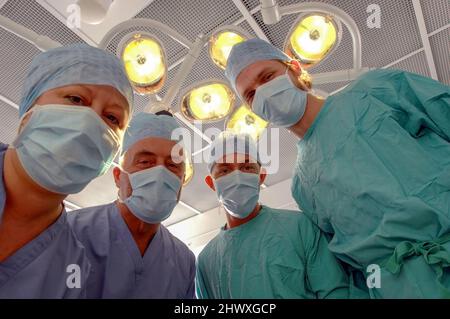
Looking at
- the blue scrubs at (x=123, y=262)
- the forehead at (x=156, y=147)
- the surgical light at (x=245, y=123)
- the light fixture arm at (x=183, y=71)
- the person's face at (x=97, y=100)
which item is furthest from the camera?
the surgical light at (x=245, y=123)

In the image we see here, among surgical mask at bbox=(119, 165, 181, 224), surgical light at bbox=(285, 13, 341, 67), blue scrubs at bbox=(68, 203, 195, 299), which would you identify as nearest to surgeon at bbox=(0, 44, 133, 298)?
blue scrubs at bbox=(68, 203, 195, 299)

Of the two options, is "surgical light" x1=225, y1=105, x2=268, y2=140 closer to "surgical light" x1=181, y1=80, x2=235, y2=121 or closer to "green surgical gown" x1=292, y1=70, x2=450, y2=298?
"surgical light" x1=181, y1=80, x2=235, y2=121

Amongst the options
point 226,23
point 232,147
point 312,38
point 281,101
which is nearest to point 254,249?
point 232,147

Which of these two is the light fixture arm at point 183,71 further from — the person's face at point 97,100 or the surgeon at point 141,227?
the person's face at point 97,100

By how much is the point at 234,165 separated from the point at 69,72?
89cm

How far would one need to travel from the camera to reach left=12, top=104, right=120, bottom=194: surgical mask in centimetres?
88

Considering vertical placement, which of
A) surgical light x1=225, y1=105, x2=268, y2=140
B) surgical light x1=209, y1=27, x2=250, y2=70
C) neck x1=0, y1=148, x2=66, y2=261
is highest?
surgical light x1=209, y1=27, x2=250, y2=70

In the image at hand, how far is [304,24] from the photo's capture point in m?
1.58

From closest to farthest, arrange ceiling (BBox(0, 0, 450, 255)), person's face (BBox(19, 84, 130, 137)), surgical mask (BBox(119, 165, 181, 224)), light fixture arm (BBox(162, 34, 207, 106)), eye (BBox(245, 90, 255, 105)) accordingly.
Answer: person's face (BBox(19, 84, 130, 137)) → surgical mask (BBox(119, 165, 181, 224)) → eye (BBox(245, 90, 255, 105)) → light fixture arm (BBox(162, 34, 207, 106)) → ceiling (BBox(0, 0, 450, 255))

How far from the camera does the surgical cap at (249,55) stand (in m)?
1.56

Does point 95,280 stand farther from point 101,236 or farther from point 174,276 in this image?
point 174,276

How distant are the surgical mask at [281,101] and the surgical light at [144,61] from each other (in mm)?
469

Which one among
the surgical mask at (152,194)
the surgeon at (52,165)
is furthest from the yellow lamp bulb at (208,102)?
the surgeon at (52,165)

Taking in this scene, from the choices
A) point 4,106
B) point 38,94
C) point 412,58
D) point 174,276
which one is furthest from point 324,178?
point 4,106
